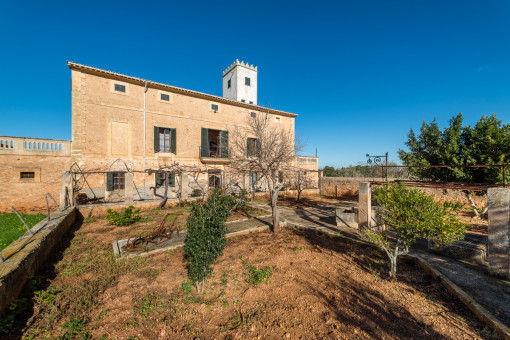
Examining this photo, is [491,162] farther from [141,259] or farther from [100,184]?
[100,184]

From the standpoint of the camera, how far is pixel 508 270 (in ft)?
14.4

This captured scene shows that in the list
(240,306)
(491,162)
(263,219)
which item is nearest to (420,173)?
(491,162)

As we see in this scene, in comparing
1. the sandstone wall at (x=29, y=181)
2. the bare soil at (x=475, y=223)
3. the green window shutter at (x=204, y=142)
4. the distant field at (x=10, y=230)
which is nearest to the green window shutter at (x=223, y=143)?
the green window shutter at (x=204, y=142)

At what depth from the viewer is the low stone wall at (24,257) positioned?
11.0 ft

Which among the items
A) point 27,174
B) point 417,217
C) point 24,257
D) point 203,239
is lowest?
point 24,257

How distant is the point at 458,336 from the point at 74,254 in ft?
28.7

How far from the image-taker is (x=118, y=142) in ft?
44.0

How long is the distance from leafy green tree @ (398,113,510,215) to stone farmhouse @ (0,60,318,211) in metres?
7.75

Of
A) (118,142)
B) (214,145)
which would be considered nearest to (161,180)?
(118,142)

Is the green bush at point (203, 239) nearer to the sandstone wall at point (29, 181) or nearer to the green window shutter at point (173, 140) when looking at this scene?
the green window shutter at point (173, 140)

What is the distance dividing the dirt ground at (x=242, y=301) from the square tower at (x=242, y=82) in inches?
756

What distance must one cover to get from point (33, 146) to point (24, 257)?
11.3 m

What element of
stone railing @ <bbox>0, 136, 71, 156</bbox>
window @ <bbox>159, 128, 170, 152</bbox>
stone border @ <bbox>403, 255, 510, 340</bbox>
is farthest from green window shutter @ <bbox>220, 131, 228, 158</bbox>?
stone border @ <bbox>403, 255, 510, 340</bbox>

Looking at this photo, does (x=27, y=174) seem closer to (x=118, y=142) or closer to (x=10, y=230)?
(x=118, y=142)
